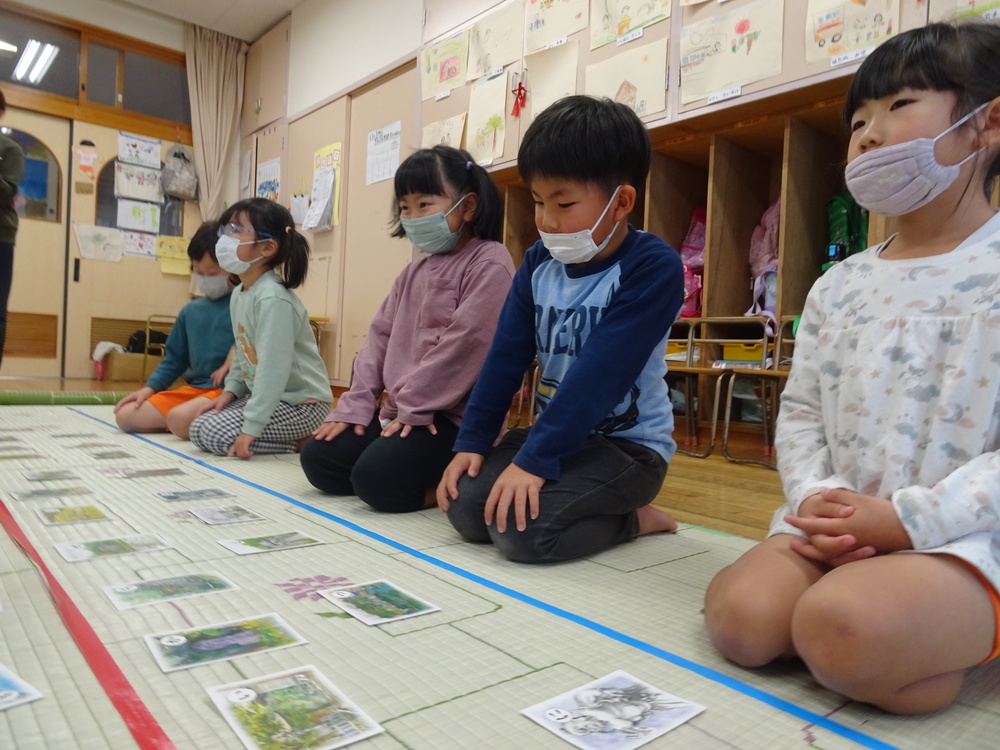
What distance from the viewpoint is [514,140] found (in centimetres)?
275

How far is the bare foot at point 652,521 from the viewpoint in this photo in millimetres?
1179

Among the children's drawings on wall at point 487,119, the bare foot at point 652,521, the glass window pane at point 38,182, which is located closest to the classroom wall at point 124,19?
the glass window pane at point 38,182

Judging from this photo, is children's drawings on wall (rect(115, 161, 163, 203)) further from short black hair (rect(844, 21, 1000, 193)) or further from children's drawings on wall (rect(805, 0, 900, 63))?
short black hair (rect(844, 21, 1000, 193))

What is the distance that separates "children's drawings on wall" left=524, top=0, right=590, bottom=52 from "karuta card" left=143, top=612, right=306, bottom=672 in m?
2.38

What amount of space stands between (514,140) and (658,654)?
2.36 metres

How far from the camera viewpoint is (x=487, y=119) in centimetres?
288

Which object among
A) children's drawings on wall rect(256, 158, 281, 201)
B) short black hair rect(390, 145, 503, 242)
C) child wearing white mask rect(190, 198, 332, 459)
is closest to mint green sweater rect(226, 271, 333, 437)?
child wearing white mask rect(190, 198, 332, 459)

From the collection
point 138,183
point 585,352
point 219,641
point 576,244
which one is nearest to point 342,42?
point 138,183

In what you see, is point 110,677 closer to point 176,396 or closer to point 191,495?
point 191,495

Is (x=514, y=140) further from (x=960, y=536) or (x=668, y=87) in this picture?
(x=960, y=536)

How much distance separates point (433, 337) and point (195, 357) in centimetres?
126

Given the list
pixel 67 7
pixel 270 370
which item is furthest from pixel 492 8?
pixel 67 7

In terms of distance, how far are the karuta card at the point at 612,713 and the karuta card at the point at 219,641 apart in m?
0.27

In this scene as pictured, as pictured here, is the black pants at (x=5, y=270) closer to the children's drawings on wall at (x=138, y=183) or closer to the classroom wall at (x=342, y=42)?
the classroom wall at (x=342, y=42)
